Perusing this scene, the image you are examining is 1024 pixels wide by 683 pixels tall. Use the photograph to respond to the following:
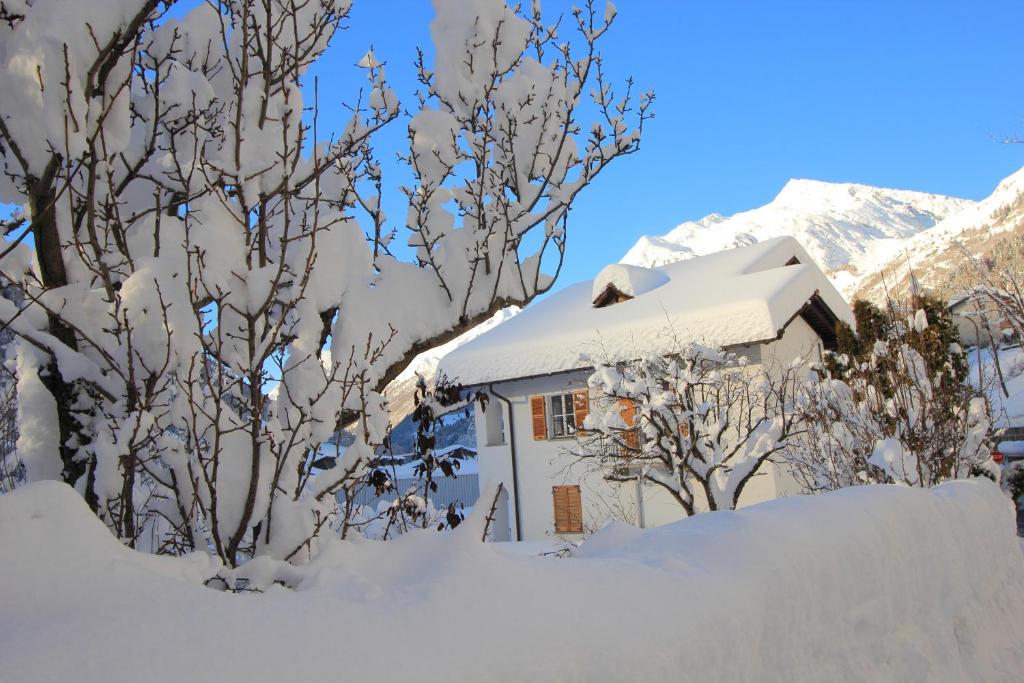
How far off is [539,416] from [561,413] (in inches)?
19.6

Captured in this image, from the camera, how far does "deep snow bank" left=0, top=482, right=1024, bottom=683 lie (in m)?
1.51

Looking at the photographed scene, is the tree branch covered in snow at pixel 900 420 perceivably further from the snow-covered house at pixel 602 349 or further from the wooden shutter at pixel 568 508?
the wooden shutter at pixel 568 508

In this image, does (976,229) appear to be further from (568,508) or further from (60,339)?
(60,339)

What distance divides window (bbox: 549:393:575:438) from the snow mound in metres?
2.60

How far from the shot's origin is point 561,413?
17734 mm

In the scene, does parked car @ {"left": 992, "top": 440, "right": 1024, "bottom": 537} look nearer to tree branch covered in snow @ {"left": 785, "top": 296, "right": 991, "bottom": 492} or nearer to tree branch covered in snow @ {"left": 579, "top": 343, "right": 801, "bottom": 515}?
tree branch covered in snow @ {"left": 785, "top": 296, "right": 991, "bottom": 492}

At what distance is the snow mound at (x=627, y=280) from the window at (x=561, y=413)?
102 inches

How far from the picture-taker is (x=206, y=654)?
1.48 metres

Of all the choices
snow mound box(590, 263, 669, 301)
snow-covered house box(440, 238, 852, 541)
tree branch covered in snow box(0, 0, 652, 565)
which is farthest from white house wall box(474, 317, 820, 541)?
tree branch covered in snow box(0, 0, 652, 565)

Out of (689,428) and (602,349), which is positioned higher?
(602,349)

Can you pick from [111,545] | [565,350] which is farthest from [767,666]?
[565,350]

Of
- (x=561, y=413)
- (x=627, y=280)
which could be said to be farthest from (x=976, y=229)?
(x=561, y=413)

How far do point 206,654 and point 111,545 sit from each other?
0.43m

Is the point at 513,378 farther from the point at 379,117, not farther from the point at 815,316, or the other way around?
the point at 379,117
